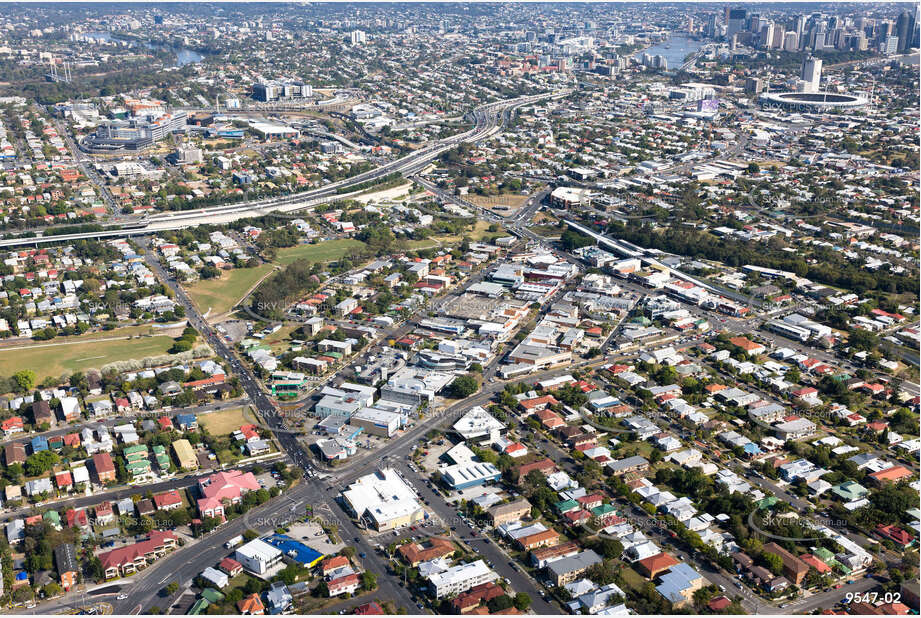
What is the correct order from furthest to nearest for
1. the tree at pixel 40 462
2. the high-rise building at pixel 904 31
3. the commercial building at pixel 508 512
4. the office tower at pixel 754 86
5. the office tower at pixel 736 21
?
1. the office tower at pixel 736 21
2. the high-rise building at pixel 904 31
3. the office tower at pixel 754 86
4. the tree at pixel 40 462
5. the commercial building at pixel 508 512

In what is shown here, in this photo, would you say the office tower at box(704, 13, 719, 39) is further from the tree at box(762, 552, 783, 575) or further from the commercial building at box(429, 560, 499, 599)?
the commercial building at box(429, 560, 499, 599)

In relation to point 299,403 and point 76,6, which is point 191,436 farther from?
point 76,6

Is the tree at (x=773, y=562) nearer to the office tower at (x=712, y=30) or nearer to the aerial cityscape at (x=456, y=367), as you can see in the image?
the aerial cityscape at (x=456, y=367)

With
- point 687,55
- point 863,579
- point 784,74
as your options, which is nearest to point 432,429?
point 863,579

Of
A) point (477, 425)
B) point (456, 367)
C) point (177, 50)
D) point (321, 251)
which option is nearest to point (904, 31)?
point (177, 50)

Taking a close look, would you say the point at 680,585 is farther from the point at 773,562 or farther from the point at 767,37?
the point at 767,37

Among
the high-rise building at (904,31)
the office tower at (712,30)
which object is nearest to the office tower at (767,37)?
the high-rise building at (904,31)
